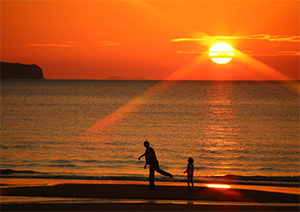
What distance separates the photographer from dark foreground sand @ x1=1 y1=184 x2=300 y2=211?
40.5ft

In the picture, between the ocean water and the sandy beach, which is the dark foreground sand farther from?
the ocean water

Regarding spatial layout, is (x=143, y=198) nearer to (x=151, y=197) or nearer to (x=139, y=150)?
(x=151, y=197)

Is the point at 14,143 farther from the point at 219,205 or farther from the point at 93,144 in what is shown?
the point at 219,205

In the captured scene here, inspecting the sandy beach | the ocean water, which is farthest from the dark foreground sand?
the ocean water

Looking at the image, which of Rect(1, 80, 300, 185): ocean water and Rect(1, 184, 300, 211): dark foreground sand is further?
Rect(1, 80, 300, 185): ocean water

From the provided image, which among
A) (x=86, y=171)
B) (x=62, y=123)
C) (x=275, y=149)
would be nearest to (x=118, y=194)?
(x=86, y=171)

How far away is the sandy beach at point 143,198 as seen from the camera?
12.4m

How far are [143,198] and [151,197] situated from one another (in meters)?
0.32

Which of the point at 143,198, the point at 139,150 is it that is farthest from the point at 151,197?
the point at 139,150

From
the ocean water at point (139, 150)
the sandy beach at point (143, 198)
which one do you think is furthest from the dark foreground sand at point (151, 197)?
the ocean water at point (139, 150)

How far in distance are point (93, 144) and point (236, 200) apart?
2177 cm

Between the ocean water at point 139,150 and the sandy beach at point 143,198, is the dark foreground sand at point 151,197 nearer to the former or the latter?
the sandy beach at point 143,198

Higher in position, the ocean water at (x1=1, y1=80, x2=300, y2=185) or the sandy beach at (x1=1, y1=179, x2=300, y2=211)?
the ocean water at (x1=1, y1=80, x2=300, y2=185)

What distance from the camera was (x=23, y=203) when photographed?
13008mm
